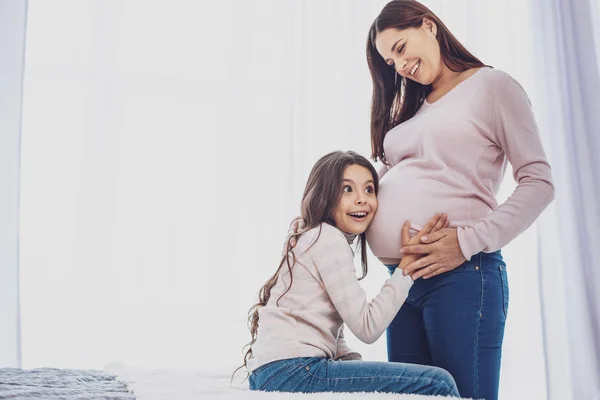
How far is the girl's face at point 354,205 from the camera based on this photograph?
1458 millimetres

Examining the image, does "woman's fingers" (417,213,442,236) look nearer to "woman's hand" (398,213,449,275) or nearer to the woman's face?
"woman's hand" (398,213,449,275)

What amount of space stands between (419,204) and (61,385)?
0.90 metres

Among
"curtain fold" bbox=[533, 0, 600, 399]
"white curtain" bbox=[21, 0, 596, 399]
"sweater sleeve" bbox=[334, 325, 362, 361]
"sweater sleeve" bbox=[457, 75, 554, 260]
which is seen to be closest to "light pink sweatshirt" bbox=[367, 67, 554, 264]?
"sweater sleeve" bbox=[457, 75, 554, 260]

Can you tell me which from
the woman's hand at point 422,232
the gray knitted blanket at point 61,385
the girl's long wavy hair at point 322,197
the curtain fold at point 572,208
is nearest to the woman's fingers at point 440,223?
the woman's hand at point 422,232

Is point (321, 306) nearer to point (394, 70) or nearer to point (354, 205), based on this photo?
point (354, 205)

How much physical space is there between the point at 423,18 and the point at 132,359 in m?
1.85

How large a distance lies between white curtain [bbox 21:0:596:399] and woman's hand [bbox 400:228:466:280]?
1.37 meters

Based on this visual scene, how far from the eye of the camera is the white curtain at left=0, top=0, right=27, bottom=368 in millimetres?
2463

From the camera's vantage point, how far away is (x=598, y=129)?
105 inches

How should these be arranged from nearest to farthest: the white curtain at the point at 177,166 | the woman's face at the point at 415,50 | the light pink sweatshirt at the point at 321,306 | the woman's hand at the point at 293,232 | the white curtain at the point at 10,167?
1. the light pink sweatshirt at the point at 321,306
2. the woman's hand at the point at 293,232
3. the woman's face at the point at 415,50
4. the white curtain at the point at 10,167
5. the white curtain at the point at 177,166

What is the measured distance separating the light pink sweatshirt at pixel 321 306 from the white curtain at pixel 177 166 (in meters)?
1.32

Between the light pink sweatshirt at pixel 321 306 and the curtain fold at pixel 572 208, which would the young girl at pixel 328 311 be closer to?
the light pink sweatshirt at pixel 321 306

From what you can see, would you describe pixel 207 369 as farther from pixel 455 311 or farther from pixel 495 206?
pixel 495 206

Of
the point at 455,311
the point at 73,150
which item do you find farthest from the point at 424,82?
the point at 73,150
